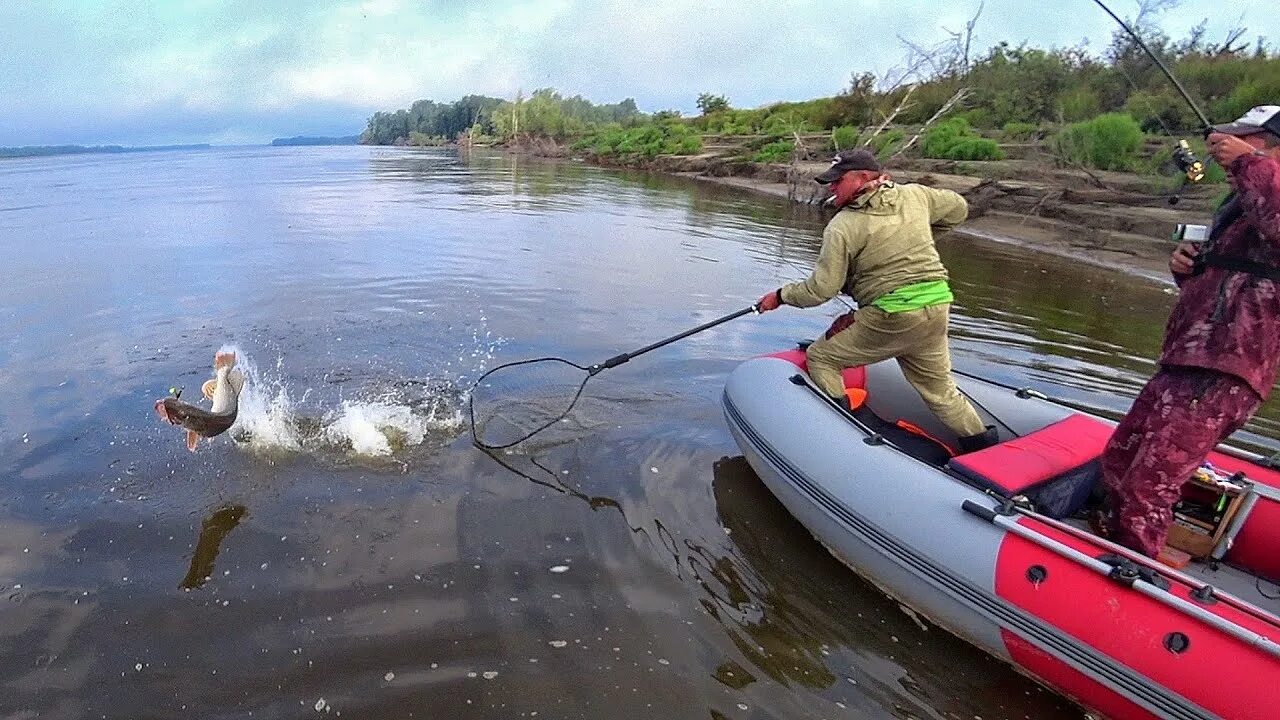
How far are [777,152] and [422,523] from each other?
2989cm

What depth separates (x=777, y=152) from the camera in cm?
3194

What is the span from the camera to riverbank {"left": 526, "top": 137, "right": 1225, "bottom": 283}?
14500mm

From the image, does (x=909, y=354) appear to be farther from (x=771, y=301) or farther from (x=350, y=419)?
(x=350, y=419)

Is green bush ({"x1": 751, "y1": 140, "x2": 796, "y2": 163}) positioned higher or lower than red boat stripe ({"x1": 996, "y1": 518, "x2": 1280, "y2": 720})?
higher

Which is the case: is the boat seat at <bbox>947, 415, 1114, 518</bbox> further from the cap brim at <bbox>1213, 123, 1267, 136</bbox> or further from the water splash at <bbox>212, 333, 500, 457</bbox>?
the water splash at <bbox>212, 333, 500, 457</bbox>

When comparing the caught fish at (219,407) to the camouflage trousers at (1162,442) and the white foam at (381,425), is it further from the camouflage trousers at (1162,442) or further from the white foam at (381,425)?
the camouflage trousers at (1162,442)

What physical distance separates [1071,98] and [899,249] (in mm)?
23900

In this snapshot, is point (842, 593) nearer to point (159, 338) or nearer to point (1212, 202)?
point (159, 338)

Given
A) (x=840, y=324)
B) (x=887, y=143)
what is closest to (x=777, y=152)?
(x=887, y=143)

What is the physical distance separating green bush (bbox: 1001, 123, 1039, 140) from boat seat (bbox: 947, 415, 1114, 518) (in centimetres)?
2186

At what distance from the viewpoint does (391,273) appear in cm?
1141

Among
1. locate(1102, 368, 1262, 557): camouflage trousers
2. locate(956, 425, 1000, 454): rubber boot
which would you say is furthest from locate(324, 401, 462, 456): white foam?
locate(1102, 368, 1262, 557): camouflage trousers

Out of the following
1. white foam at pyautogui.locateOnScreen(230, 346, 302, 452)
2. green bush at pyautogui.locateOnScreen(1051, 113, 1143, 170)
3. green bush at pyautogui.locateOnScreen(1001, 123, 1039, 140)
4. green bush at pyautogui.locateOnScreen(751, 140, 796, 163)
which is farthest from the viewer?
green bush at pyautogui.locateOnScreen(751, 140, 796, 163)

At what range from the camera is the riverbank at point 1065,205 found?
14.5 m
